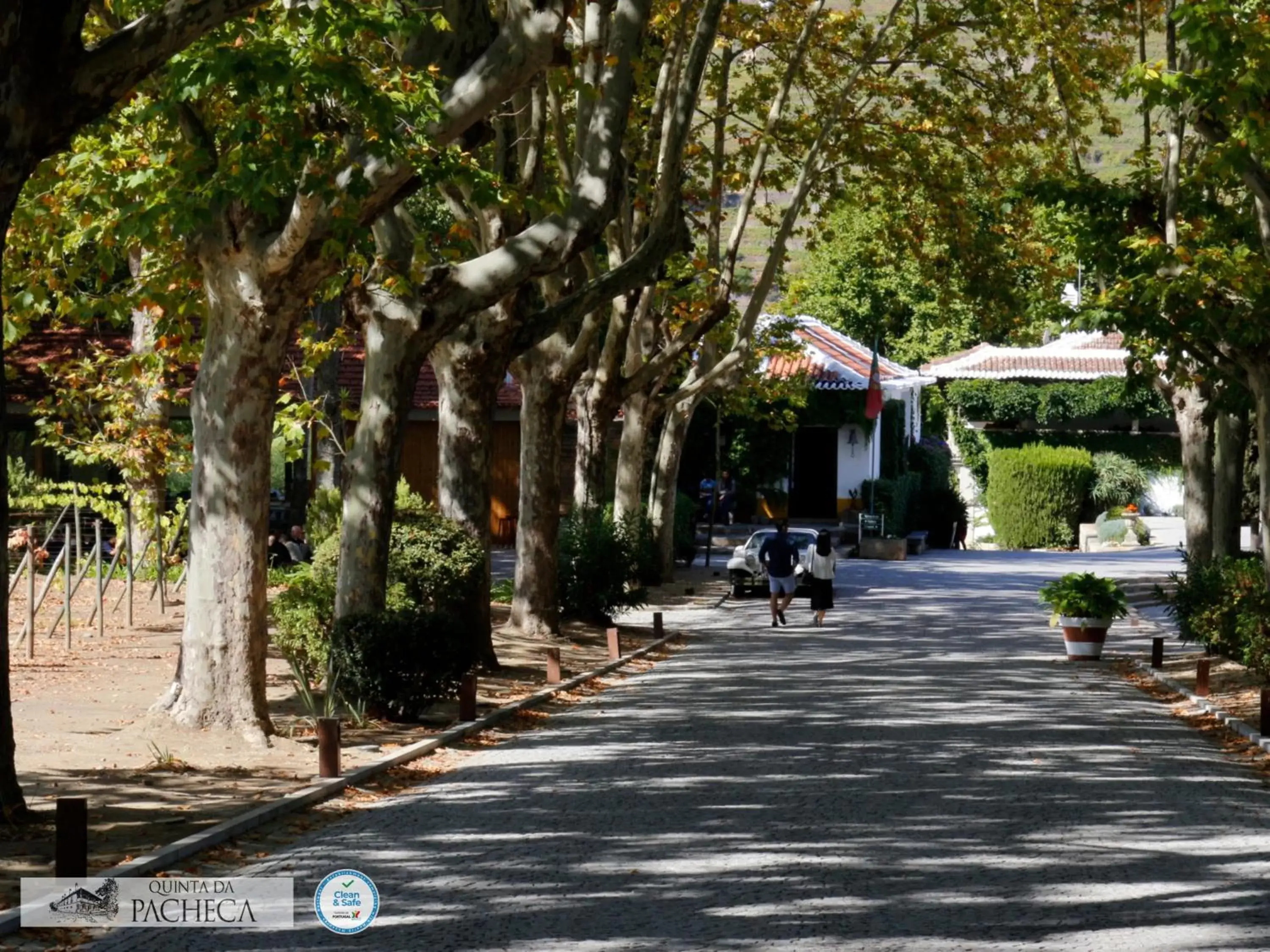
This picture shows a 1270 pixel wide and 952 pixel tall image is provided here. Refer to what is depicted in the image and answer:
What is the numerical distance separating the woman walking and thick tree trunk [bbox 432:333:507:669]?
10.1 m

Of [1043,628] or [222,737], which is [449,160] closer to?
[222,737]

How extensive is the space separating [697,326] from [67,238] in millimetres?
13798

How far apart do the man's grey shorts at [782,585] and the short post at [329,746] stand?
57.3 feet

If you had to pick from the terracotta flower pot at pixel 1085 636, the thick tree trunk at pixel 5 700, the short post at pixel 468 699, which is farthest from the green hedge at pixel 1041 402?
the thick tree trunk at pixel 5 700

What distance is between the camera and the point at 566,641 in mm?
24500

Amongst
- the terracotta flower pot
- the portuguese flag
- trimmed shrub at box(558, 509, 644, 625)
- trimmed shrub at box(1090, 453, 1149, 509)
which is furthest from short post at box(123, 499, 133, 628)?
trimmed shrub at box(1090, 453, 1149, 509)

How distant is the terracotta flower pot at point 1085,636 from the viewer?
77.8ft

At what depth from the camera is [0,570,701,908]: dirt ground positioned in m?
10.3

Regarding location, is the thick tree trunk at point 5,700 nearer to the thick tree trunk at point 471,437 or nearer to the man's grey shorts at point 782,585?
the thick tree trunk at point 471,437

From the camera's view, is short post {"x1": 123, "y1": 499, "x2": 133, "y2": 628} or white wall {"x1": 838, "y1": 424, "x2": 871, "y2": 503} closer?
short post {"x1": 123, "y1": 499, "x2": 133, "y2": 628}

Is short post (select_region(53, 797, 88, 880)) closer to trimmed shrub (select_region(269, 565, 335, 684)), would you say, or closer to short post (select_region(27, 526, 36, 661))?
trimmed shrub (select_region(269, 565, 335, 684))

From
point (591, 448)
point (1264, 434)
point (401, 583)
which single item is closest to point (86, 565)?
point (401, 583)

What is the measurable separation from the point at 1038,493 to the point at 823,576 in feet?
85.7

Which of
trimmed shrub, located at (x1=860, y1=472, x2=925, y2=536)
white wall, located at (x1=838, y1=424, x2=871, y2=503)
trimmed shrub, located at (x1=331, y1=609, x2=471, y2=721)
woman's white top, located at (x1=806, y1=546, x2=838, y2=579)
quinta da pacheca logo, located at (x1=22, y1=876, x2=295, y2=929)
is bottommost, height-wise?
quinta da pacheca logo, located at (x1=22, y1=876, x2=295, y2=929)
